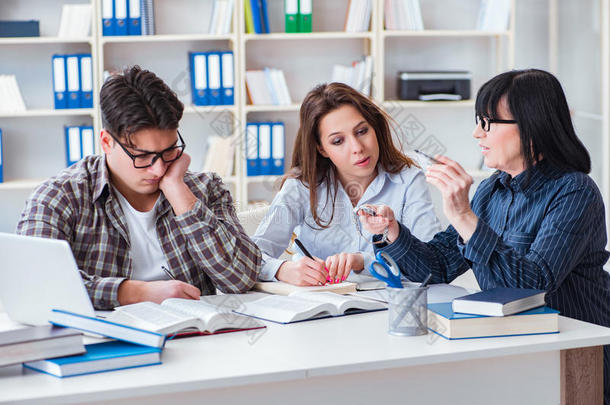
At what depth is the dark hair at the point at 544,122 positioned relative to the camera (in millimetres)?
1705

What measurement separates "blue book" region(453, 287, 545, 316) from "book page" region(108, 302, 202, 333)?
1.64ft

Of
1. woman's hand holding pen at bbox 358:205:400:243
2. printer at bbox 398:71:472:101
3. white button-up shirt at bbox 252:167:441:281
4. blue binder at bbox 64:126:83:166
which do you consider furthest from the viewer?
printer at bbox 398:71:472:101

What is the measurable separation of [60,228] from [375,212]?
0.75 m

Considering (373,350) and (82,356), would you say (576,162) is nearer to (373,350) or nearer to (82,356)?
(373,350)

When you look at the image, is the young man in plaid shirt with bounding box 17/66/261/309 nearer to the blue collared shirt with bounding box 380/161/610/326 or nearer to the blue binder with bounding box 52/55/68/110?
the blue collared shirt with bounding box 380/161/610/326

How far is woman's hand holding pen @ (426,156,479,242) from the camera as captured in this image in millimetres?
1548

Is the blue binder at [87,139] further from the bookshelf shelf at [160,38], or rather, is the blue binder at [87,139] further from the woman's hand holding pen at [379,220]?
the woman's hand holding pen at [379,220]

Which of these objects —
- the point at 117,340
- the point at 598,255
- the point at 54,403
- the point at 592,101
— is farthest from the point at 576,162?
the point at 592,101

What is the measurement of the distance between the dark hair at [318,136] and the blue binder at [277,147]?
1620 millimetres

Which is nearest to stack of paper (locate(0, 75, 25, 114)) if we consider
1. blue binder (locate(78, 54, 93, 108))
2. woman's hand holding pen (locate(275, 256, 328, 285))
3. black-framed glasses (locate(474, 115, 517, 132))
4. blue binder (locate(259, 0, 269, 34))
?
blue binder (locate(78, 54, 93, 108))

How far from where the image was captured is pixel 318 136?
2357 mm

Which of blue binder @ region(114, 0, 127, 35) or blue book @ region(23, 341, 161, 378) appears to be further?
blue binder @ region(114, 0, 127, 35)

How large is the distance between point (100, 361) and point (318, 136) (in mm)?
1326

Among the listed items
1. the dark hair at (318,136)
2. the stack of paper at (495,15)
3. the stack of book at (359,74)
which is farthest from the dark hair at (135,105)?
the stack of paper at (495,15)
